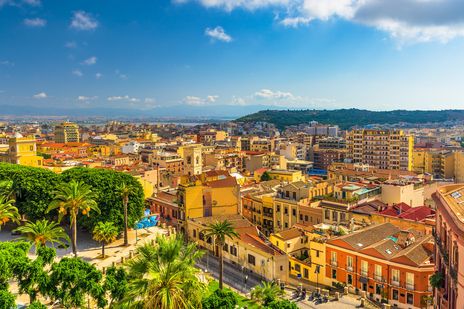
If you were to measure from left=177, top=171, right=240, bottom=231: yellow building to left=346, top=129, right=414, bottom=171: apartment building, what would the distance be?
8043 cm

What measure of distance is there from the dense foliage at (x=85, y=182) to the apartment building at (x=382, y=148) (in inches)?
3727

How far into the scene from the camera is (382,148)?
134 meters

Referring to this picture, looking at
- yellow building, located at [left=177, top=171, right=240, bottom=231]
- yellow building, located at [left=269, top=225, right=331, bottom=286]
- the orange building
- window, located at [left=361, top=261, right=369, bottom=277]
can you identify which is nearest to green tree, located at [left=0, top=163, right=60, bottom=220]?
yellow building, located at [left=177, top=171, right=240, bottom=231]

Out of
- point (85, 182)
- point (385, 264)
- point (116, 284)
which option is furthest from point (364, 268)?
point (85, 182)

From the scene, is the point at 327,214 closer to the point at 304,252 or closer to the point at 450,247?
the point at 304,252

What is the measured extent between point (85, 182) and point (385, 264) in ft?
121

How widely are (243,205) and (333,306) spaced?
110ft

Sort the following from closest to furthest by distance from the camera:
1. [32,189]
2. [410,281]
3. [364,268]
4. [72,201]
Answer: [410,281] < [364,268] < [72,201] < [32,189]

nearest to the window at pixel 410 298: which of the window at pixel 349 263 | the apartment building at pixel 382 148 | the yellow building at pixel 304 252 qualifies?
the window at pixel 349 263

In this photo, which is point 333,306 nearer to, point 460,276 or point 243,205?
point 460,276

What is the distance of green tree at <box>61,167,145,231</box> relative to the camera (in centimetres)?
5369

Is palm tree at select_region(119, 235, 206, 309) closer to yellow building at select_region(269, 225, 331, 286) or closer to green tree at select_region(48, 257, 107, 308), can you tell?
green tree at select_region(48, 257, 107, 308)

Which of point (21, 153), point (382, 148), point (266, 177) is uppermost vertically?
point (21, 153)

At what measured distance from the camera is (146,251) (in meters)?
25.9
